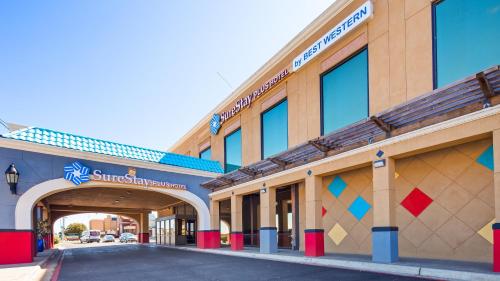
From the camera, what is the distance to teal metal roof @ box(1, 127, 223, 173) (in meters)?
15.8

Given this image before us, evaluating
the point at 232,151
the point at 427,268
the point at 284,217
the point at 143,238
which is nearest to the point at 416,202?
the point at 427,268

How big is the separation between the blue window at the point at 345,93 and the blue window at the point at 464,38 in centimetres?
302

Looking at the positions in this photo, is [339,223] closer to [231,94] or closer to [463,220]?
[463,220]

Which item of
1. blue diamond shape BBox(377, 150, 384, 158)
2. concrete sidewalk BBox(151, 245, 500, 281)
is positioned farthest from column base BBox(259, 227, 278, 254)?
blue diamond shape BBox(377, 150, 384, 158)

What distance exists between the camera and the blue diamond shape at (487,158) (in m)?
9.37

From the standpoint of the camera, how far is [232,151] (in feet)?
78.3

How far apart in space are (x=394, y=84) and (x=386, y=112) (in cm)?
270

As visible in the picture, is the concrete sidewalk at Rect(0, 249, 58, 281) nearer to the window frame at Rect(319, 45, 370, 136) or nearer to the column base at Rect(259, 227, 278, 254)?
the column base at Rect(259, 227, 278, 254)

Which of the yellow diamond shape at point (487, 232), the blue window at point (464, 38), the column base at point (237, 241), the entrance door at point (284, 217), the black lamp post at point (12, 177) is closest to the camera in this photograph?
the yellow diamond shape at point (487, 232)

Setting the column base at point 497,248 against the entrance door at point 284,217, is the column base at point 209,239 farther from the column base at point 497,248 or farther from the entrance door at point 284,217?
the column base at point 497,248

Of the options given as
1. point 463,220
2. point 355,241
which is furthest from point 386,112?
point 355,241

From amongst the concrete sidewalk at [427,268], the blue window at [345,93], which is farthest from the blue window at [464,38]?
the concrete sidewalk at [427,268]

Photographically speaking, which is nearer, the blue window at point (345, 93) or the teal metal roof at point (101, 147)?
the blue window at point (345, 93)

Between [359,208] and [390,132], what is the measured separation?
13.9ft
